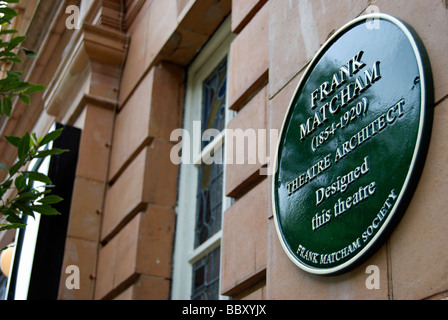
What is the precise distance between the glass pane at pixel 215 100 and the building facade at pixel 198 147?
0.08 ft

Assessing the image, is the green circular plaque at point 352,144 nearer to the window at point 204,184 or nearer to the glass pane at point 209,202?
the window at point 204,184

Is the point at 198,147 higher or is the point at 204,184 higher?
the point at 198,147

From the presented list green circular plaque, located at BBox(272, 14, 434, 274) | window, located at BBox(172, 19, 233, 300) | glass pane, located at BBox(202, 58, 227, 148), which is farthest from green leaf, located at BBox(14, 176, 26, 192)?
glass pane, located at BBox(202, 58, 227, 148)

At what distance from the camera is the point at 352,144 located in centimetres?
403

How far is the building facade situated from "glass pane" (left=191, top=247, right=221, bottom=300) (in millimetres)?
22

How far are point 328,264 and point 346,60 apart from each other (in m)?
1.17

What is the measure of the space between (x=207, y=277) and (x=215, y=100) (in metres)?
2.01

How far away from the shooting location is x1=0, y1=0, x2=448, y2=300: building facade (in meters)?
3.60

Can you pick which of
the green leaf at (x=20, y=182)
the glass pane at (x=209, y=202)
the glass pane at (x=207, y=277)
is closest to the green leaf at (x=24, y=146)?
the green leaf at (x=20, y=182)

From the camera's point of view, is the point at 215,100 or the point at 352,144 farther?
the point at 215,100

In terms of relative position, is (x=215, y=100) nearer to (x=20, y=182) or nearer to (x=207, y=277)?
(x=207, y=277)

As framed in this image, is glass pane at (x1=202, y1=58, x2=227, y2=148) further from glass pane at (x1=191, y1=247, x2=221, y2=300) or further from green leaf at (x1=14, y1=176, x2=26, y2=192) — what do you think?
green leaf at (x1=14, y1=176, x2=26, y2=192)

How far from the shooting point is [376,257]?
3.69m

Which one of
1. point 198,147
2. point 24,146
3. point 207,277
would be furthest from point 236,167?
point 198,147
